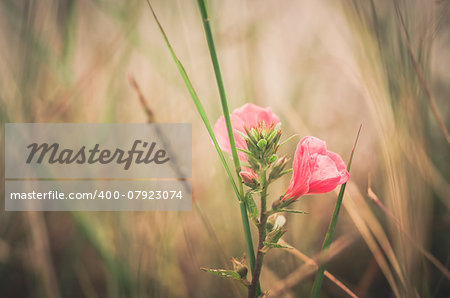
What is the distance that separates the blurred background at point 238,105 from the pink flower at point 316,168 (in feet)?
0.54

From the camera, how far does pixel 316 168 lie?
1.00 feet

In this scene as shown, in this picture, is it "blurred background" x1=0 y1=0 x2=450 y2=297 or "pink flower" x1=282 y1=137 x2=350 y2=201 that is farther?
"blurred background" x1=0 y1=0 x2=450 y2=297

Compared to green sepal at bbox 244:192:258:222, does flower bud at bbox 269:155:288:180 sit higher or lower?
higher

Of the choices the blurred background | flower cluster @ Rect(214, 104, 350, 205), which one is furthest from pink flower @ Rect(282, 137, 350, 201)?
the blurred background

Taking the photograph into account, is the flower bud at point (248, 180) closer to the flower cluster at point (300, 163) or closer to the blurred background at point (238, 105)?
the flower cluster at point (300, 163)

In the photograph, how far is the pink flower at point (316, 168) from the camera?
298mm

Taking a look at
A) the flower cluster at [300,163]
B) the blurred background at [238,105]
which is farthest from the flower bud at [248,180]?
the blurred background at [238,105]

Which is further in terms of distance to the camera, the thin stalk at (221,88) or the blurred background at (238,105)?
the blurred background at (238,105)

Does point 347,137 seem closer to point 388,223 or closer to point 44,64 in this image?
point 388,223

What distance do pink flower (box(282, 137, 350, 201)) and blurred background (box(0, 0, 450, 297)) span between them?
164mm

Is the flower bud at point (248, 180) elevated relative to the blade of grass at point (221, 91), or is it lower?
lower

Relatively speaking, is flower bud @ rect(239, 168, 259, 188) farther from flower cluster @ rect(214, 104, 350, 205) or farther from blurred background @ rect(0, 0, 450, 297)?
blurred background @ rect(0, 0, 450, 297)

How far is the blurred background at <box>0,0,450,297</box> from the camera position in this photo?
1.77 ft

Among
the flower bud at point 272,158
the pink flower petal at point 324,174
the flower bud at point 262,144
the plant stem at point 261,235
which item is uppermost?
the flower bud at point 262,144
